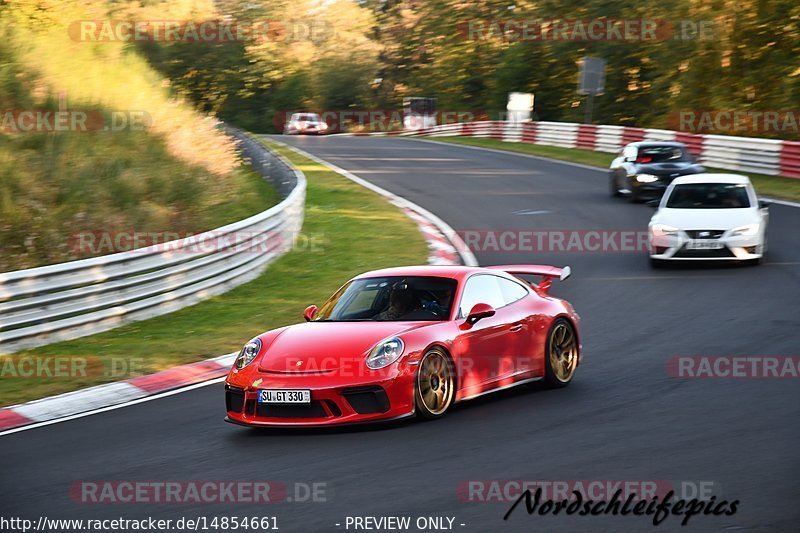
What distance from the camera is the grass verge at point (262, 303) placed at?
11.6 metres

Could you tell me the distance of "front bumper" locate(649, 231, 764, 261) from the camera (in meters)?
17.1

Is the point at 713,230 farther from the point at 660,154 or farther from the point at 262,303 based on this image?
the point at 660,154

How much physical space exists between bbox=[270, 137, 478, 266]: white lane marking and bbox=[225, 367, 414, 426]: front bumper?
357 inches

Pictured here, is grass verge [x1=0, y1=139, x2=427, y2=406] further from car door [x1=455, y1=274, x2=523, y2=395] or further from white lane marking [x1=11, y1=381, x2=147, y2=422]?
car door [x1=455, y1=274, x2=523, y2=395]

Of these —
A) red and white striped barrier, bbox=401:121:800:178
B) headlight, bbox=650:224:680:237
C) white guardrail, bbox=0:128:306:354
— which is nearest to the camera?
white guardrail, bbox=0:128:306:354

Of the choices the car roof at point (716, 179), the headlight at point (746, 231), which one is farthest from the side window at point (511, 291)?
the car roof at point (716, 179)

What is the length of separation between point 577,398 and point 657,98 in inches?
1694

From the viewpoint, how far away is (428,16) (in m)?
82.9

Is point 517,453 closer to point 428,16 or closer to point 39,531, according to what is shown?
point 39,531

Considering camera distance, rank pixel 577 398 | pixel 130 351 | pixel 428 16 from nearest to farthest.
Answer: pixel 577 398, pixel 130 351, pixel 428 16

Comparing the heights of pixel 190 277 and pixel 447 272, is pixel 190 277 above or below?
below

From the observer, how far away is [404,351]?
8.52 meters

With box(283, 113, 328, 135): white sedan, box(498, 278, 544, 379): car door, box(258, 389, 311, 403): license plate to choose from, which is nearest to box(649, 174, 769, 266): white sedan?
box(498, 278, 544, 379): car door

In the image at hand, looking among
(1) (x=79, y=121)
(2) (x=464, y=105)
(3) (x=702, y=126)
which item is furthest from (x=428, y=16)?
(1) (x=79, y=121)
